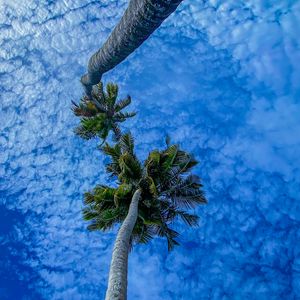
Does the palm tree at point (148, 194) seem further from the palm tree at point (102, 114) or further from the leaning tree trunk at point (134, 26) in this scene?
the leaning tree trunk at point (134, 26)

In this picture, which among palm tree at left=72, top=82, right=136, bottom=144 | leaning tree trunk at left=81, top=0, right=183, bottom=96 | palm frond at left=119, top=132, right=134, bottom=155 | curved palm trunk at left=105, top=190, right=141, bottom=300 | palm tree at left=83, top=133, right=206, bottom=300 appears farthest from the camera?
palm tree at left=72, top=82, right=136, bottom=144

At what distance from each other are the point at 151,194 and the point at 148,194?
0.59 ft

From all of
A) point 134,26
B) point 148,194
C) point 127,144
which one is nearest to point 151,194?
point 148,194

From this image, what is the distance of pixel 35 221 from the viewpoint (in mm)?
30344

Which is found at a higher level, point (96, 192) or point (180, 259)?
point (180, 259)

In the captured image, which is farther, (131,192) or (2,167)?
(2,167)

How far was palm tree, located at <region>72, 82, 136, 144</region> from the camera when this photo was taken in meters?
22.5

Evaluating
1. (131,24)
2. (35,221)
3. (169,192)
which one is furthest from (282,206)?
(131,24)

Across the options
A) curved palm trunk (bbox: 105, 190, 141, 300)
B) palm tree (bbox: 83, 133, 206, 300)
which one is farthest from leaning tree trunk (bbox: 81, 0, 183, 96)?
palm tree (bbox: 83, 133, 206, 300)

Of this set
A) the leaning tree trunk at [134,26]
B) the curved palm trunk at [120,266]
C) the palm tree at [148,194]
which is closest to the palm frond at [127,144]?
the palm tree at [148,194]

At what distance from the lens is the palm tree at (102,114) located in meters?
22.5

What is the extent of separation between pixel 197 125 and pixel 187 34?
7914 mm

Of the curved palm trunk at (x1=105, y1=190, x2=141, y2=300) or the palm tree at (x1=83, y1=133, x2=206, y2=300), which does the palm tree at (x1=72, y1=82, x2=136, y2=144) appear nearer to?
the palm tree at (x1=83, y1=133, x2=206, y2=300)

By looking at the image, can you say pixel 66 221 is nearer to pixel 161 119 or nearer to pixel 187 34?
pixel 161 119
